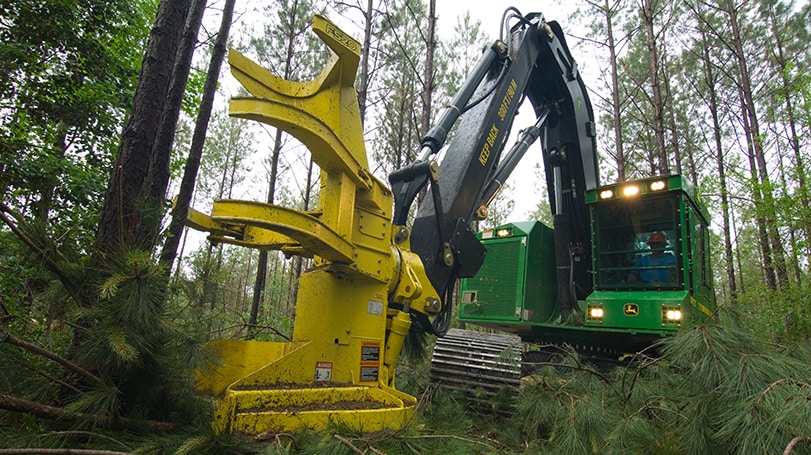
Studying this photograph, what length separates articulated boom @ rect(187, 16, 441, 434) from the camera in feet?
7.26

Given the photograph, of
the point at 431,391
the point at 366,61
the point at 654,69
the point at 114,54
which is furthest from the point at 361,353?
the point at 654,69

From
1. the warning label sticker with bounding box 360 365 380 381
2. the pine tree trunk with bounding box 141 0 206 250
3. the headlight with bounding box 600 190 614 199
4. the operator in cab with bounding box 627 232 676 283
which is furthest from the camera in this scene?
the headlight with bounding box 600 190 614 199

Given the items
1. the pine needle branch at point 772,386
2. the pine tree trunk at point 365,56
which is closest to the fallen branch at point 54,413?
the pine needle branch at point 772,386

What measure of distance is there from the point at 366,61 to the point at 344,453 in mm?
9976

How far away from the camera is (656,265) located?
4.84 m

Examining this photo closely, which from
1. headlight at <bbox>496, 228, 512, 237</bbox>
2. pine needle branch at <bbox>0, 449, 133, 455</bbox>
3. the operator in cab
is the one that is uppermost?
headlight at <bbox>496, 228, 512, 237</bbox>

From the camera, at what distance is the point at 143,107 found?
2.62m

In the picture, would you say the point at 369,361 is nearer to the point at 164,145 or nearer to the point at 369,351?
the point at 369,351

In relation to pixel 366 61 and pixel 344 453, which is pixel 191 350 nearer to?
pixel 344 453

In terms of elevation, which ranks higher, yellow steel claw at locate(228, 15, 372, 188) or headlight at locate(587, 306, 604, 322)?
yellow steel claw at locate(228, 15, 372, 188)

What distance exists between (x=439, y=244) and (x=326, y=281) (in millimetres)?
1068

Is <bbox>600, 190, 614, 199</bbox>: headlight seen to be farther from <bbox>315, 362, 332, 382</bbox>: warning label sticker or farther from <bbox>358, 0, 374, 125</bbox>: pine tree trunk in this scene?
<bbox>358, 0, 374, 125</bbox>: pine tree trunk

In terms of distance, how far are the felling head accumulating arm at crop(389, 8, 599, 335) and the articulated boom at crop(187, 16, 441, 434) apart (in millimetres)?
502

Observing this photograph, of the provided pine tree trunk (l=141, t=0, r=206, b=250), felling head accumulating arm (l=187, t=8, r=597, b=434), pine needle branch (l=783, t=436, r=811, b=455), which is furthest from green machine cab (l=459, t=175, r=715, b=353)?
pine tree trunk (l=141, t=0, r=206, b=250)
